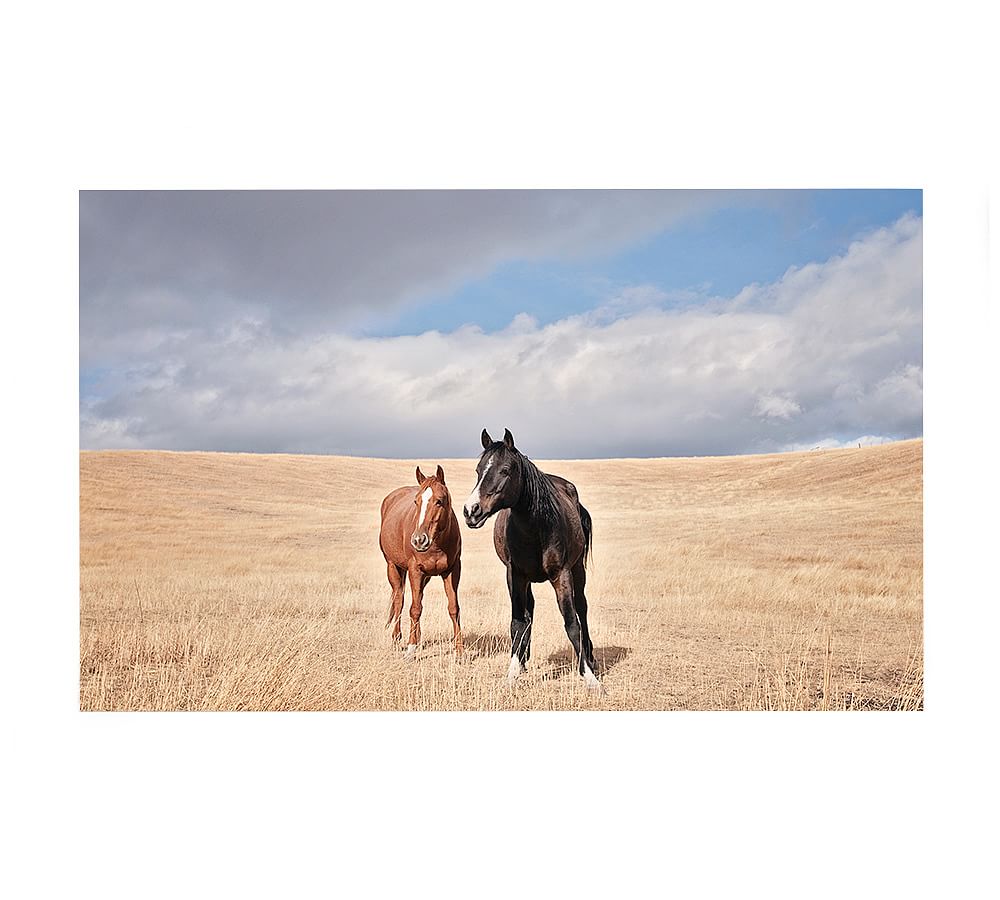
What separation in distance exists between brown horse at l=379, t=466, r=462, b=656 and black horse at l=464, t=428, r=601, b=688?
0.38 metres

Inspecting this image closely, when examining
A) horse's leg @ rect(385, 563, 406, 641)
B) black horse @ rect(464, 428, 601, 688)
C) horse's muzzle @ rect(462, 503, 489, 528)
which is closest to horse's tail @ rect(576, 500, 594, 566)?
black horse @ rect(464, 428, 601, 688)

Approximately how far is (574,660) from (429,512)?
1499 millimetres

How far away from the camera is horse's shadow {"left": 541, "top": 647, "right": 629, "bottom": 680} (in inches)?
216

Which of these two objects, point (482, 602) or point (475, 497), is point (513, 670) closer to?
point (482, 602)

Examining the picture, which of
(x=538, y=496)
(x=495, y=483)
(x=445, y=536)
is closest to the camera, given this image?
(x=495, y=483)

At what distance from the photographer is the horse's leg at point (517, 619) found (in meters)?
5.29

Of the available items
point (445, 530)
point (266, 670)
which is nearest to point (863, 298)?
point (445, 530)

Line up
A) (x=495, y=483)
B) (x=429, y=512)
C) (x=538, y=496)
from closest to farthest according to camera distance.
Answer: (x=495, y=483) → (x=538, y=496) → (x=429, y=512)

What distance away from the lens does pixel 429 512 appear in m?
5.30

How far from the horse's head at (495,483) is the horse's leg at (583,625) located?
0.84 metres

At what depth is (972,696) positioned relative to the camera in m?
5.41

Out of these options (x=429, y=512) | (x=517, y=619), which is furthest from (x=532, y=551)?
(x=429, y=512)

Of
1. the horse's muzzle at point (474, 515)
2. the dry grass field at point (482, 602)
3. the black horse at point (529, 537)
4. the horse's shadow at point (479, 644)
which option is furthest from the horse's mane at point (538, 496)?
the horse's shadow at point (479, 644)
